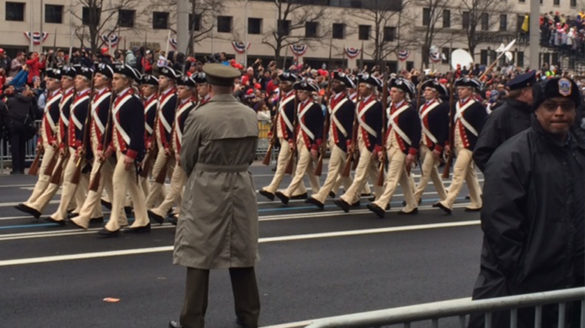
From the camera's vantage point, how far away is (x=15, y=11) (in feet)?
195

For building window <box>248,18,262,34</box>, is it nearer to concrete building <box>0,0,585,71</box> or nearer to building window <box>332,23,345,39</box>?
concrete building <box>0,0,585,71</box>

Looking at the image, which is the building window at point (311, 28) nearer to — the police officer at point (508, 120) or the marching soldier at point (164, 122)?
the marching soldier at point (164, 122)

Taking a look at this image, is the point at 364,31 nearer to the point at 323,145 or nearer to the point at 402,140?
the point at 323,145

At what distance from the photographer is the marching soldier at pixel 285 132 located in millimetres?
16453

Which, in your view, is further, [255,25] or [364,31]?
[364,31]

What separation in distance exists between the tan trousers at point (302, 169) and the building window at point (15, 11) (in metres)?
45.2

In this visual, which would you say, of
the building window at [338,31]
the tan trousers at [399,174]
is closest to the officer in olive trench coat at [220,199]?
the tan trousers at [399,174]

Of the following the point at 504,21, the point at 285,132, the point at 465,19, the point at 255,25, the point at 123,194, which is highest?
the point at 504,21

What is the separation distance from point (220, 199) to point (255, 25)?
61201 millimetres

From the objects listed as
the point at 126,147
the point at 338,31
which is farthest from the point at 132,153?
the point at 338,31

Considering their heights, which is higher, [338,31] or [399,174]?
[338,31]

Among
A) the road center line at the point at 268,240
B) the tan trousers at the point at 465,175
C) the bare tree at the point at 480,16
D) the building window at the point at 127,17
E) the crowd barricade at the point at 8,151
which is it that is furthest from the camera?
the bare tree at the point at 480,16

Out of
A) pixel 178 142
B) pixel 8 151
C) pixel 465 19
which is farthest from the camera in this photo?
pixel 465 19

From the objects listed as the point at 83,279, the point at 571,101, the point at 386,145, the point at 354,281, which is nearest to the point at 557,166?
the point at 571,101
